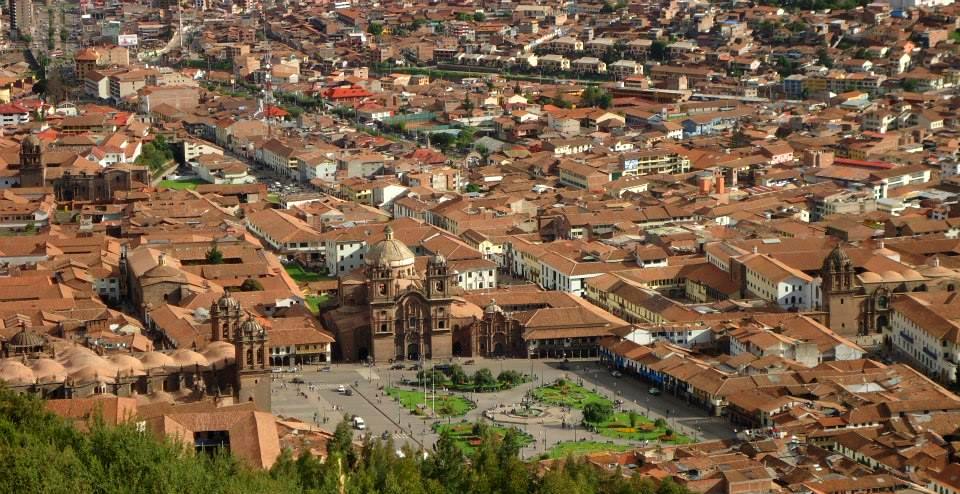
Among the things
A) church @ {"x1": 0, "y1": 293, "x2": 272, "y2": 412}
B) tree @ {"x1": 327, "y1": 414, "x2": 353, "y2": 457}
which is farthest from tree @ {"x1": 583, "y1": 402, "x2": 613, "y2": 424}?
church @ {"x1": 0, "y1": 293, "x2": 272, "y2": 412}

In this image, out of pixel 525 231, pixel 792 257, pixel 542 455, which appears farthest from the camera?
pixel 525 231

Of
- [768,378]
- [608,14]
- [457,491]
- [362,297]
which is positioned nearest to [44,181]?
[362,297]

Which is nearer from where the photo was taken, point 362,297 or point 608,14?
point 362,297

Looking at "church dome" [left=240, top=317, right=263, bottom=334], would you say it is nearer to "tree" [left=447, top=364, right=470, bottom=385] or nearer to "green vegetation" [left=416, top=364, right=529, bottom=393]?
"green vegetation" [left=416, top=364, right=529, bottom=393]

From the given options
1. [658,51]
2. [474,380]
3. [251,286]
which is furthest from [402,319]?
[658,51]

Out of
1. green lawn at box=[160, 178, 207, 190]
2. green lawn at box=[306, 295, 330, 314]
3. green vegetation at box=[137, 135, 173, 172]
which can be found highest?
green lawn at box=[306, 295, 330, 314]

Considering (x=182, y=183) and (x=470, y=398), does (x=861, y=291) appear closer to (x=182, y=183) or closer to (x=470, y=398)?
(x=470, y=398)

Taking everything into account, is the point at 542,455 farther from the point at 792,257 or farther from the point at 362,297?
the point at 792,257
